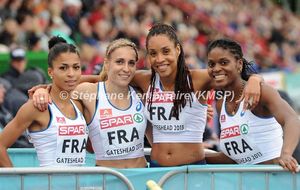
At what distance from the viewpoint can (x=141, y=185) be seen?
253 inches

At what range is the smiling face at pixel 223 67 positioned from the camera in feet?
22.6

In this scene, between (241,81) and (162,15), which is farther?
(162,15)

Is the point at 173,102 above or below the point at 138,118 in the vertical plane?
above

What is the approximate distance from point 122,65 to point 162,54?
1.17ft

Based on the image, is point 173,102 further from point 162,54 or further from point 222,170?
point 222,170

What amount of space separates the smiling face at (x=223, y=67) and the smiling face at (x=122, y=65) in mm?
683

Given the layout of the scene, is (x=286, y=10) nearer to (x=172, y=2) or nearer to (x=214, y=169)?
(x=172, y=2)

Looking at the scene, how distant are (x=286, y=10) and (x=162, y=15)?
436 inches

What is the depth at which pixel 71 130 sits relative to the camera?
21.9 ft

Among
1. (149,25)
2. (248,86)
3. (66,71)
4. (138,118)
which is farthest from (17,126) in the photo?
(149,25)

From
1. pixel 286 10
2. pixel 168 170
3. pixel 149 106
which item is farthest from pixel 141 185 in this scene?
pixel 286 10

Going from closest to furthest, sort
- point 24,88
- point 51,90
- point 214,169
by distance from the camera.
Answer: point 214,169 → point 51,90 → point 24,88

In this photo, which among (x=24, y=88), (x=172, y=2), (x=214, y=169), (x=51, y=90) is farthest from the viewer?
(x=172, y=2)

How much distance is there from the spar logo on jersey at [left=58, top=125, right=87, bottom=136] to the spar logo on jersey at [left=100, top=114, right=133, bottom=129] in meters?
0.28
